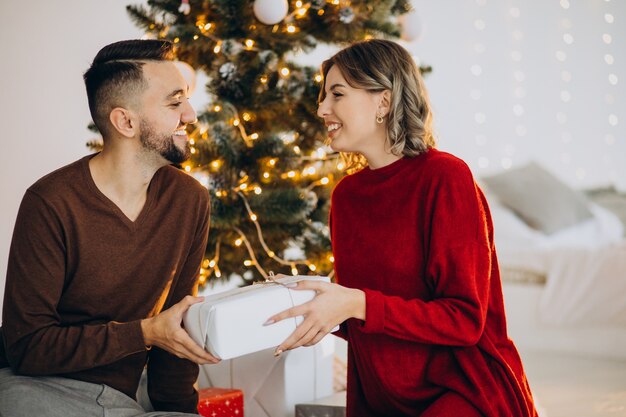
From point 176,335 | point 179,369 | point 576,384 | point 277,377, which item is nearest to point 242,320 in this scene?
point 176,335

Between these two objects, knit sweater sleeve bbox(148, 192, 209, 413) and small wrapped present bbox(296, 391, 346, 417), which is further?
small wrapped present bbox(296, 391, 346, 417)

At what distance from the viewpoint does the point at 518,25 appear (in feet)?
16.8

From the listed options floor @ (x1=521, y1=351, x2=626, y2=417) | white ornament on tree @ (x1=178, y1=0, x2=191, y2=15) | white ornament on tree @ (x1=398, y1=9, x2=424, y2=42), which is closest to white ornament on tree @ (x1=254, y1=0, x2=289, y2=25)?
white ornament on tree @ (x1=178, y1=0, x2=191, y2=15)

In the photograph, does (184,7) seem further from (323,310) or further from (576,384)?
(576,384)

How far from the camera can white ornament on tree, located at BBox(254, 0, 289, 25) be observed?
7.21ft

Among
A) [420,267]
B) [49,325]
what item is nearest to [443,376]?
[420,267]

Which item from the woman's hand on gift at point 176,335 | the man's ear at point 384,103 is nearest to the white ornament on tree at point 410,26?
the man's ear at point 384,103

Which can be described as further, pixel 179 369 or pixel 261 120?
pixel 261 120

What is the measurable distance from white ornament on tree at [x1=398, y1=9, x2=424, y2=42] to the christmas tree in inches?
1.3

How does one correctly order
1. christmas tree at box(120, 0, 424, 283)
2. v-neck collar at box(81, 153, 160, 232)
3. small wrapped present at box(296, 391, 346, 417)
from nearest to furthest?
1. v-neck collar at box(81, 153, 160, 232)
2. small wrapped present at box(296, 391, 346, 417)
3. christmas tree at box(120, 0, 424, 283)

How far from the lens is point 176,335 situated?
1.33m

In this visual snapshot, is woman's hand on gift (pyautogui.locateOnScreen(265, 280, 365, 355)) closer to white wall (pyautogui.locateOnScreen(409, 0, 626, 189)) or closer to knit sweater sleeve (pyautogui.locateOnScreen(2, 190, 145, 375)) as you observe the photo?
knit sweater sleeve (pyautogui.locateOnScreen(2, 190, 145, 375))

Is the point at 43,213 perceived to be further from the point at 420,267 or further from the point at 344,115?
the point at 420,267

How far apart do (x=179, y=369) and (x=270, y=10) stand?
1.12 meters
